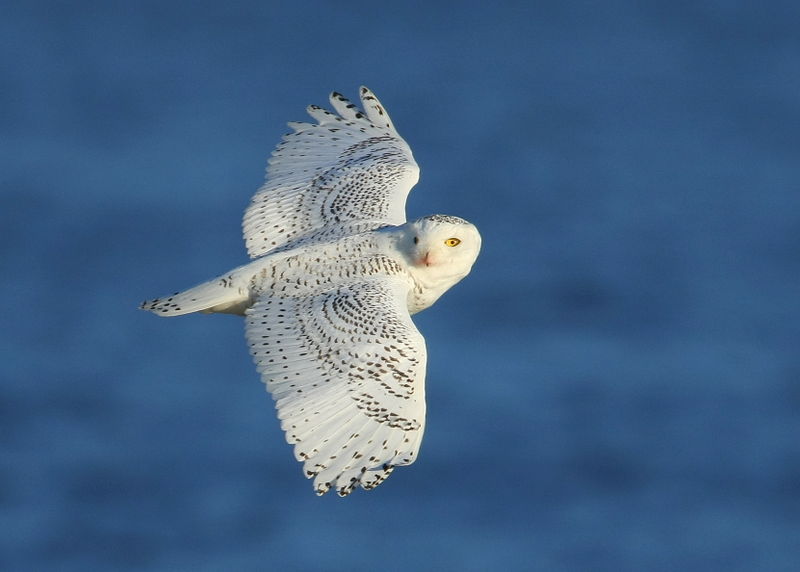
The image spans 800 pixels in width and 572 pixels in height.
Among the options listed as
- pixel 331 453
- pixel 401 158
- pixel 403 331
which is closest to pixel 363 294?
pixel 403 331

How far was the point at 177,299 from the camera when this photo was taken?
1631 cm

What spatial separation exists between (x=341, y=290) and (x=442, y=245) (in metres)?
0.90

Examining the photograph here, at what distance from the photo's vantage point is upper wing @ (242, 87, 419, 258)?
1759cm

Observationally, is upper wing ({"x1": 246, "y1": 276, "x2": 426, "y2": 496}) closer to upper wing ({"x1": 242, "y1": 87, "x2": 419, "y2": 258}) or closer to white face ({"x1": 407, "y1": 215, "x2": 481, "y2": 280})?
white face ({"x1": 407, "y1": 215, "x2": 481, "y2": 280})

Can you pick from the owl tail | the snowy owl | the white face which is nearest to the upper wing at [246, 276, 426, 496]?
the snowy owl

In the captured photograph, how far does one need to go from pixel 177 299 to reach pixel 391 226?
6.20 feet

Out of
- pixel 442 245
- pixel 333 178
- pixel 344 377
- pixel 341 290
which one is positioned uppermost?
pixel 333 178

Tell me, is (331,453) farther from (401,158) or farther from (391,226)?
(401,158)

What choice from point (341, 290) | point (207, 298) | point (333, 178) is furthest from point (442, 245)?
point (333, 178)

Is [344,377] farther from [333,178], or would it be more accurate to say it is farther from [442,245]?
[333,178]

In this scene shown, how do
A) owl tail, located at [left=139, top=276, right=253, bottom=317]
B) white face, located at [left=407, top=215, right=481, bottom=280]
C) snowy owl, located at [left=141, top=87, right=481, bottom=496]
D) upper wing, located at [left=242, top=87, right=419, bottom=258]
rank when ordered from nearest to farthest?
snowy owl, located at [left=141, top=87, right=481, bottom=496], owl tail, located at [left=139, top=276, right=253, bottom=317], white face, located at [left=407, top=215, right=481, bottom=280], upper wing, located at [left=242, top=87, right=419, bottom=258]

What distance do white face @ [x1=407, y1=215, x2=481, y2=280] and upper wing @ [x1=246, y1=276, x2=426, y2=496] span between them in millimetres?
475

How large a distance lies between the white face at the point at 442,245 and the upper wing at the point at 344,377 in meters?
0.48

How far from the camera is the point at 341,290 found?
52.6ft
